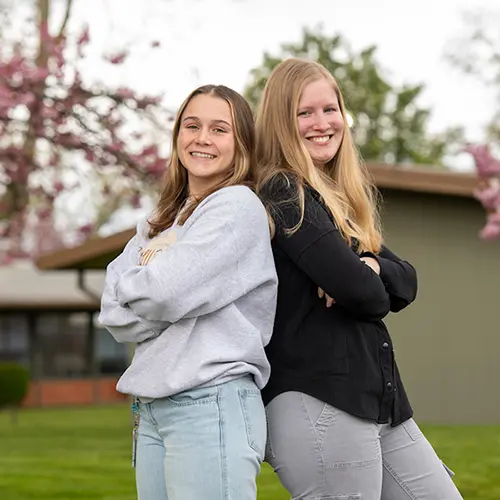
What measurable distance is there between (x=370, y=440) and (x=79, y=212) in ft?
149

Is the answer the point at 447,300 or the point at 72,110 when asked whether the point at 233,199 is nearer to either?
the point at 72,110

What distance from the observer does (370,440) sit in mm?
3248

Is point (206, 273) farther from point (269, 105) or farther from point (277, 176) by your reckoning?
point (269, 105)

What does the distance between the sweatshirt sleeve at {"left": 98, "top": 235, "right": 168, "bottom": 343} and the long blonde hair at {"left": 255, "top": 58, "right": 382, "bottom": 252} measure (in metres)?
0.51

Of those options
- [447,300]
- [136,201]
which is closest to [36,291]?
[447,300]

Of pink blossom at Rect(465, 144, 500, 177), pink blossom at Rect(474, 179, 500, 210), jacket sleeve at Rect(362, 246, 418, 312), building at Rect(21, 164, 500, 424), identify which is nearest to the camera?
jacket sleeve at Rect(362, 246, 418, 312)

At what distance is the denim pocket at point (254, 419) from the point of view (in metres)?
3.12

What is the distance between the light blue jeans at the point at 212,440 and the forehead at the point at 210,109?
0.78m

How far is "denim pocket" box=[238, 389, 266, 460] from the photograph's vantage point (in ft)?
10.2

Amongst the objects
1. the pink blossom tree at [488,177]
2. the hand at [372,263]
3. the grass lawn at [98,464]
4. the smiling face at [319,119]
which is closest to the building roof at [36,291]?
the grass lawn at [98,464]

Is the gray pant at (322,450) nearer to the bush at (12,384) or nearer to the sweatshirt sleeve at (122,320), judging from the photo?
the sweatshirt sleeve at (122,320)

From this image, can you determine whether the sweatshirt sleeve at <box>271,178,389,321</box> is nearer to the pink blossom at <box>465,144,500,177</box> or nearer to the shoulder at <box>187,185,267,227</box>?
the shoulder at <box>187,185,267,227</box>

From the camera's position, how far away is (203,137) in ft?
11.0

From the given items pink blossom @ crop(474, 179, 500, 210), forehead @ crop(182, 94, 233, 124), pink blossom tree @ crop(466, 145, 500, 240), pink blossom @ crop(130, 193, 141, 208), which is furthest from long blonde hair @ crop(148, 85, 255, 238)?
pink blossom tree @ crop(466, 145, 500, 240)
